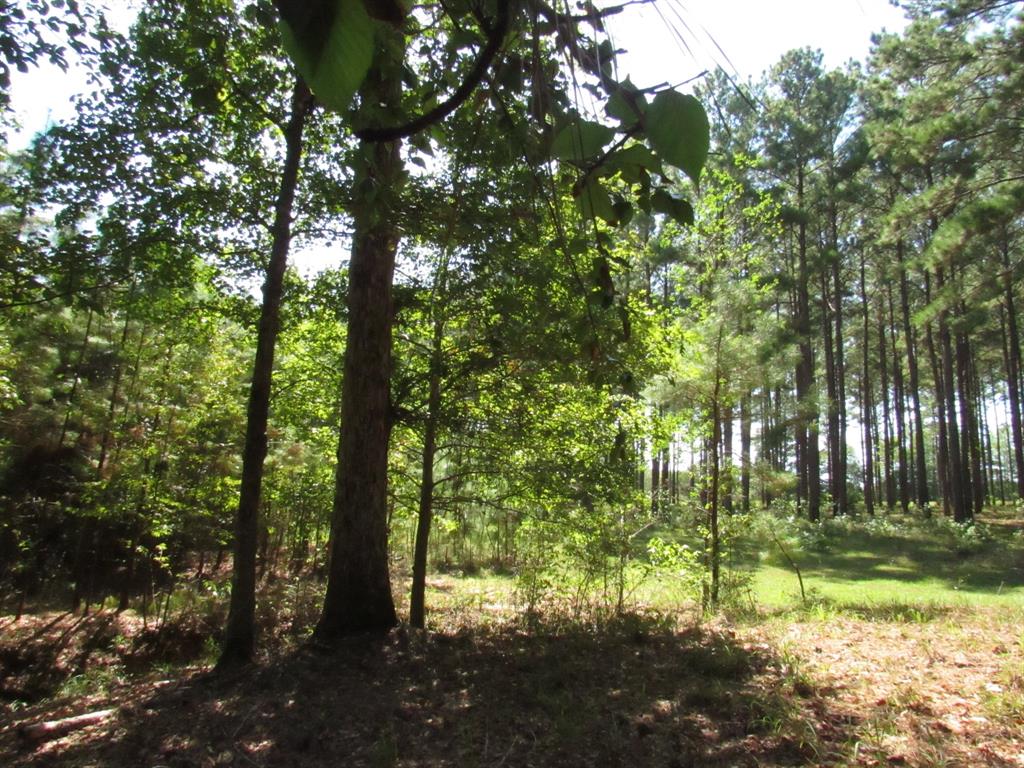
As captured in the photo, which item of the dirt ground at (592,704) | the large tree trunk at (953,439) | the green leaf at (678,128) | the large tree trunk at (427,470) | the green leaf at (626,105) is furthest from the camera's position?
the large tree trunk at (953,439)

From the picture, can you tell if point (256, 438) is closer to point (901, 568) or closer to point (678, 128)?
point (678, 128)

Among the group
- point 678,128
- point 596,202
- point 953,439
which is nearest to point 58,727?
point 596,202

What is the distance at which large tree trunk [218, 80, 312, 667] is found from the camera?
5992 millimetres

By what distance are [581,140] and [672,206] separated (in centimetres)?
27

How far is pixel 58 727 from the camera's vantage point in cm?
471

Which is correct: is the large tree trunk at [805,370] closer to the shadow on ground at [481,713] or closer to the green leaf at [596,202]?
the shadow on ground at [481,713]

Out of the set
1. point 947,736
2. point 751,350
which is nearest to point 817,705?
point 947,736

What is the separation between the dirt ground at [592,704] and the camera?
→ 375cm

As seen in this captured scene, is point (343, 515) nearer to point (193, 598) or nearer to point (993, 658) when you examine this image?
point (993, 658)

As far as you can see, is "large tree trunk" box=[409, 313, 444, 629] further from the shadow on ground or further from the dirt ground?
the shadow on ground

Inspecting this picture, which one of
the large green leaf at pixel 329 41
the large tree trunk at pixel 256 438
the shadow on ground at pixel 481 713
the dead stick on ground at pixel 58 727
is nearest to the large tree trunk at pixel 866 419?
the shadow on ground at pixel 481 713

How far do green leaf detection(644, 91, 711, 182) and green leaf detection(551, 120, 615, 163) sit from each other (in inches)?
7.6

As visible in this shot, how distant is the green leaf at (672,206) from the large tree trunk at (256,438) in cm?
556

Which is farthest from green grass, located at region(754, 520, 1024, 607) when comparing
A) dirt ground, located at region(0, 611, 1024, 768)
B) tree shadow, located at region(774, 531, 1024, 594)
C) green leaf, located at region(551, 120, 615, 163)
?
green leaf, located at region(551, 120, 615, 163)
